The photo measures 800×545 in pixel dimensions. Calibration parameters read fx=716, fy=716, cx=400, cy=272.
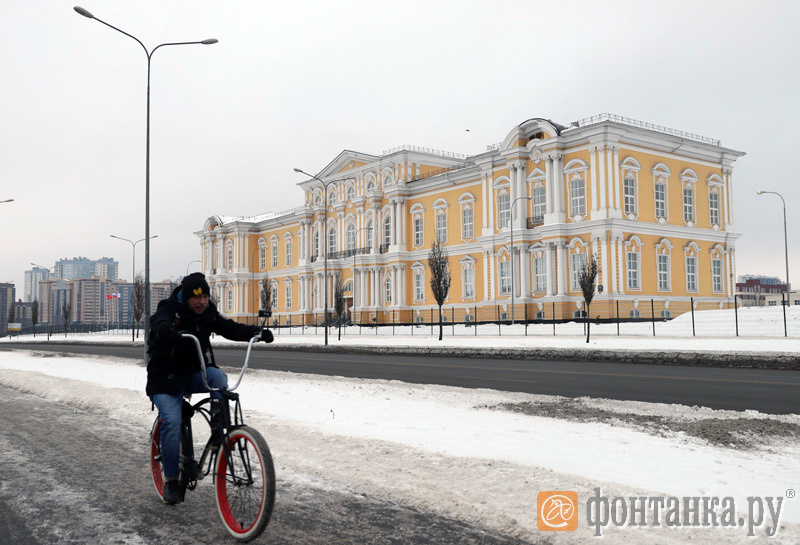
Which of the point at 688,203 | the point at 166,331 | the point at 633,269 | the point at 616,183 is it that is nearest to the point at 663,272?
the point at 633,269

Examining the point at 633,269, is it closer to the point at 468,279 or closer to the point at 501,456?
the point at 468,279

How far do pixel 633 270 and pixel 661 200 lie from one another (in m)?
6.48

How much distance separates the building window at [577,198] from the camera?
165ft

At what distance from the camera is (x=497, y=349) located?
28.6 metres

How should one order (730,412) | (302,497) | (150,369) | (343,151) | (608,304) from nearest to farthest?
(150,369)
(302,497)
(730,412)
(608,304)
(343,151)

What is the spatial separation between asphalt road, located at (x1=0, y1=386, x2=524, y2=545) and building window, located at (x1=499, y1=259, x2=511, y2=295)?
1906 inches

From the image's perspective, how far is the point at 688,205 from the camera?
53781 mm

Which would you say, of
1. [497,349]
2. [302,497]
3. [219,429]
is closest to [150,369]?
[219,429]

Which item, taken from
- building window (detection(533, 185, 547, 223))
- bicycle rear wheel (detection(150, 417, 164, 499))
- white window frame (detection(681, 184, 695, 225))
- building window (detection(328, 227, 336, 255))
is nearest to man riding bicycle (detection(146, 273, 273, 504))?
bicycle rear wheel (detection(150, 417, 164, 499))

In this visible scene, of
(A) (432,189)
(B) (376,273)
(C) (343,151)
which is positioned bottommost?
(B) (376,273)

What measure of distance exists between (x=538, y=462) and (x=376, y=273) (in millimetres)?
61812

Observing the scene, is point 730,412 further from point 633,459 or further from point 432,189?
point 432,189

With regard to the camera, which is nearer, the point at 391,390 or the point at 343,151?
the point at 391,390

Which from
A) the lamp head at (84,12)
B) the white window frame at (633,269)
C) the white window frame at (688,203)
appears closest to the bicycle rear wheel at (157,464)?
the lamp head at (84,12)
